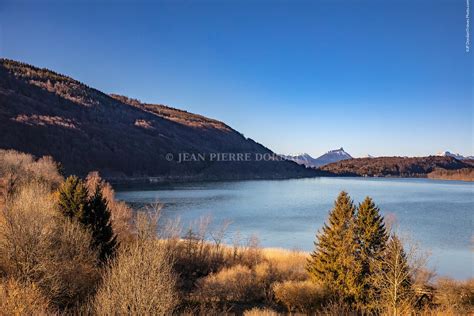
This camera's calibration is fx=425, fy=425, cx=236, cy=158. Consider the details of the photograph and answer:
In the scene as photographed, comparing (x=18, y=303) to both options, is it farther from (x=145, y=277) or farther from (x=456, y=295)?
(x=456, y=295)

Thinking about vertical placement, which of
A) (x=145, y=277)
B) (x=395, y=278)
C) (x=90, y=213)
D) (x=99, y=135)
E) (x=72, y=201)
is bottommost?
(x=395, y=278)

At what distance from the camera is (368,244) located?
15047 millimetres

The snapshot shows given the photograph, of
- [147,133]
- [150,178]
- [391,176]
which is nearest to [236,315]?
[150,178]

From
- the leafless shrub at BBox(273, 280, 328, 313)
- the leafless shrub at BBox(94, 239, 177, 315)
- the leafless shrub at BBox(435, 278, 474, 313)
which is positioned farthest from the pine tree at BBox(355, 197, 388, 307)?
the leafless shrub at BBox(94, 239, 177, 315)

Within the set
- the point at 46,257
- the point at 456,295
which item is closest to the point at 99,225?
the point at 46,257

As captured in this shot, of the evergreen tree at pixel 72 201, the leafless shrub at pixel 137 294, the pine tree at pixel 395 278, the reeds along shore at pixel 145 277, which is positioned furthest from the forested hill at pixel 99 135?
the leafless shrub at pixel 137 294

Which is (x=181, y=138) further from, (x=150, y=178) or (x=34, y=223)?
(x=34, y=223)

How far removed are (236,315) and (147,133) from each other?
141272mm

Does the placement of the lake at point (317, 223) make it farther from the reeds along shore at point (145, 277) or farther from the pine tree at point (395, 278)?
the reeds along shore at point (145, 277)

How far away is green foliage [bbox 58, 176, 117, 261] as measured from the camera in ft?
58.2

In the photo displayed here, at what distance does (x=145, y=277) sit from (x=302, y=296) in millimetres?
8521

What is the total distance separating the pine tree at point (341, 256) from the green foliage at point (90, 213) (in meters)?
8.80

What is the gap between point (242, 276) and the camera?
18.5 metres

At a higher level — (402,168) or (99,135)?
(99,135)
